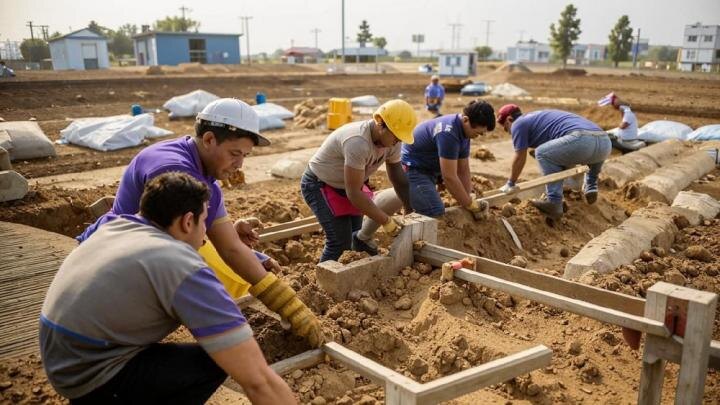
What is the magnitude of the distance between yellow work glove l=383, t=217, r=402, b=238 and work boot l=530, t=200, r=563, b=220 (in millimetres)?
2667

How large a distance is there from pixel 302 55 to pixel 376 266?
6797cm

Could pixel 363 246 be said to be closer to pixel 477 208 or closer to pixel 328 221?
pixel 328 221

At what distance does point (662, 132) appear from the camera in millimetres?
11992

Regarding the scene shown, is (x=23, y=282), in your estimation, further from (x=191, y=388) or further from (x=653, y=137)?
(x=653, y=137)

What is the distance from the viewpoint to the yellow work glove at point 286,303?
276 cm

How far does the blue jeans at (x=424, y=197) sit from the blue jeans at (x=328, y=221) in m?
0.93

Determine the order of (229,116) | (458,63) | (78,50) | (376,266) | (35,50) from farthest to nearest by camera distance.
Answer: (35,50) < (458,63) < (78,50) < (376,266) < (229,116)

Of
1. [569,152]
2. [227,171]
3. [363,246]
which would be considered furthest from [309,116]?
[227,171]

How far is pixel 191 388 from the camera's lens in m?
2.16

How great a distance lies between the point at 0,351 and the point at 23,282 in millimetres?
894

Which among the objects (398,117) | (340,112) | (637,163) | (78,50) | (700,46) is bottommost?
(637,163)

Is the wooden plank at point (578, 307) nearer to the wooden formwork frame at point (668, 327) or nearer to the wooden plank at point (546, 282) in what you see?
the wooden formwork frame at point (668, 327)

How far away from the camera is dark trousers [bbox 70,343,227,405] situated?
2.01 metres

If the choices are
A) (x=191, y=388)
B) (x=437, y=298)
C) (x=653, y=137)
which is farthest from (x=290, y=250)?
(x=653, y=137)
